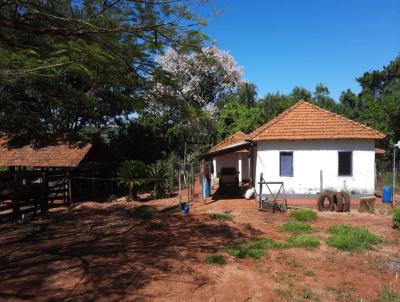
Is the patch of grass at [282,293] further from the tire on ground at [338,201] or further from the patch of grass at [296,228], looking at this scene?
the tire on ground at [338,201]

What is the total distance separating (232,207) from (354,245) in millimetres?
7686

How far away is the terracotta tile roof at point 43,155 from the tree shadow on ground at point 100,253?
17.7 ft

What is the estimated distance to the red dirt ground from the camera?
6.57 m

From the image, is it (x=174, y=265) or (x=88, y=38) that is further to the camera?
(x=174, y=265)

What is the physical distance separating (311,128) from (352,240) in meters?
9.77

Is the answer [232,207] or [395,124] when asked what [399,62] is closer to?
[395,124]

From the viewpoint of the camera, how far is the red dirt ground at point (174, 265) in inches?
259

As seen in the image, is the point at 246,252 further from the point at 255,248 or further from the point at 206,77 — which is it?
the point at 206,77

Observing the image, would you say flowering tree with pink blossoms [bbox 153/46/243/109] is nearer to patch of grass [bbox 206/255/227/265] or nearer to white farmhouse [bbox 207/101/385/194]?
white farmhouse [bbox 207/101/385/194]

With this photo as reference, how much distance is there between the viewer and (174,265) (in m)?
8.06

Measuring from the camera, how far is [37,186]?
48.5 feet

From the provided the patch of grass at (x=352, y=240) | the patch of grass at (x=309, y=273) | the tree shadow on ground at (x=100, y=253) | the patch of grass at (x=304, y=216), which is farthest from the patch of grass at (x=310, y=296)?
the patch of grass at (x=304, y=216)

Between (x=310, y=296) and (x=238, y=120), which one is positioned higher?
(x=238, y=120)

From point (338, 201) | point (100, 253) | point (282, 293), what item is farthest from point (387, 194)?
point (100, 253)
